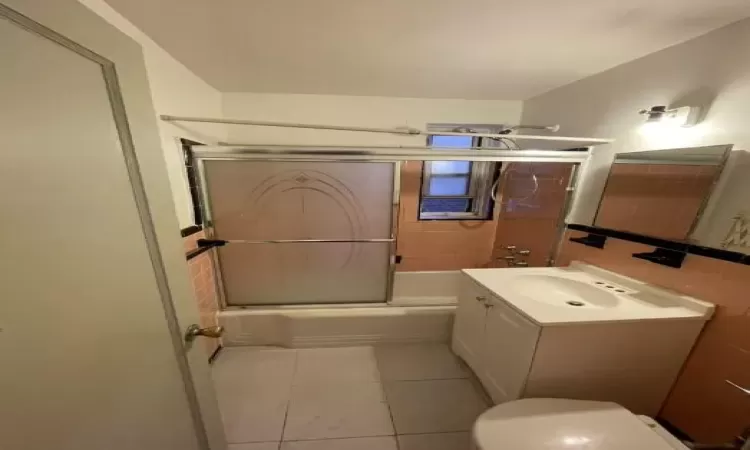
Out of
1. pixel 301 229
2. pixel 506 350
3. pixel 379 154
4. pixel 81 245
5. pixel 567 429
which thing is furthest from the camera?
pixel 301 229

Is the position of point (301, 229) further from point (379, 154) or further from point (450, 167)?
point (450, 167)

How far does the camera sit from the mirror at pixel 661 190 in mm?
1101

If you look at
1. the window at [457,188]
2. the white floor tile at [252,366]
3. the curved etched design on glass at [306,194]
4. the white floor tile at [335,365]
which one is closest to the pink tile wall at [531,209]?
the window at [457,188]

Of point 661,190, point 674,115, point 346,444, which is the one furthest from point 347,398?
point 674,115

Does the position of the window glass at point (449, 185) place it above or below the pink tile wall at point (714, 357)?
above

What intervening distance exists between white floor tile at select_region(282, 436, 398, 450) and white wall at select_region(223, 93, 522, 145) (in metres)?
1.98

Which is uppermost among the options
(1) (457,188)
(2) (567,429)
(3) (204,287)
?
(1) (457,188)

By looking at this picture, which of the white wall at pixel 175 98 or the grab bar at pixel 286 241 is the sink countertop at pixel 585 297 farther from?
the white wall at pixel 175 98

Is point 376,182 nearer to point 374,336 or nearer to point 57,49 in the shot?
point 374,336

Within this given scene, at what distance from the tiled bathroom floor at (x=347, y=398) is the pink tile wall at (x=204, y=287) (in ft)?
0.78

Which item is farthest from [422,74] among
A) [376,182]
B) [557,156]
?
[557,156]

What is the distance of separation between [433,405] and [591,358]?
86cm

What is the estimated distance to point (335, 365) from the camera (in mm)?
1771

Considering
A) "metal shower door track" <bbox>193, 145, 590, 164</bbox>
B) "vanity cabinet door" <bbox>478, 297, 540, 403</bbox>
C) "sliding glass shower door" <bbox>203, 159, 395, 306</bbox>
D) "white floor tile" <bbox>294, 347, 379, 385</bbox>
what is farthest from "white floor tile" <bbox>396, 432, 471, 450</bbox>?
"metal shower door track" <bbox>193, 145, 590, 164</bbox>
